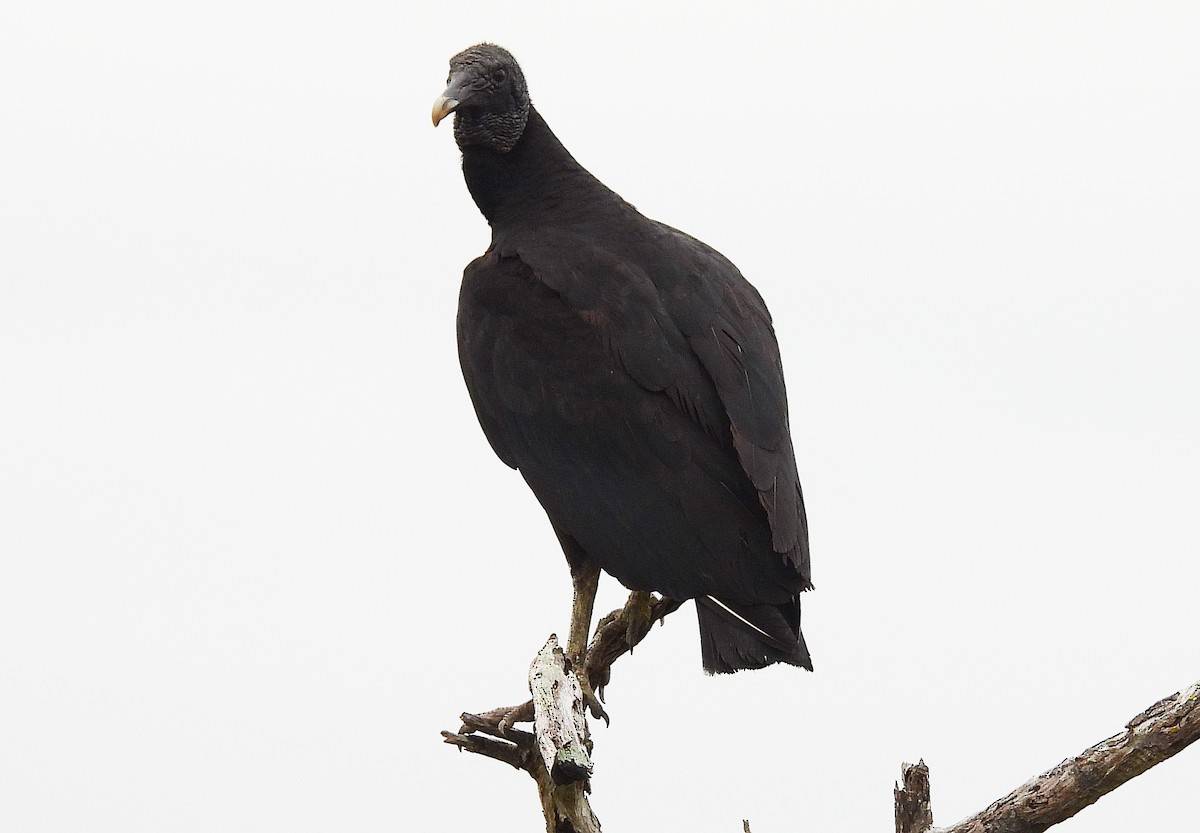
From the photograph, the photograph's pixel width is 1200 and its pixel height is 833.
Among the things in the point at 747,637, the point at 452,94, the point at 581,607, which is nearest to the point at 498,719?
the point at 581,607

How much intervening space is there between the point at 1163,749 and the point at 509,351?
226 cm

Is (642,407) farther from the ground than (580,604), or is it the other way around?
(642,407)

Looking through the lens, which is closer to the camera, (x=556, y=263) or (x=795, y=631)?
(x=795, y=631)

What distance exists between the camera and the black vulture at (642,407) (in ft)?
14.5

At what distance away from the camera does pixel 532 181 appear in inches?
209

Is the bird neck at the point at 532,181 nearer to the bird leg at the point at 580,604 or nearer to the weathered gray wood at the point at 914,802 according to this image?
the bird leg at the point at 580,604

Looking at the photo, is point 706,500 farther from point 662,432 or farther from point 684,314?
point 684,314

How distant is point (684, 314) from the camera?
4.73 metres

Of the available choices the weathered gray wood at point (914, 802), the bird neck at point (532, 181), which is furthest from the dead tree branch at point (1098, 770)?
the bird neck at point (532, 181)

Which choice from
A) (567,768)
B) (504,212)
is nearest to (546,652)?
(567,768)

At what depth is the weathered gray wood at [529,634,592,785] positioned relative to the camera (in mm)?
3775

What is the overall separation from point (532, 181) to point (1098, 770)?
2.77 meters

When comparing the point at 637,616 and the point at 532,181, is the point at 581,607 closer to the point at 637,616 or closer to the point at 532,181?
the point at 637,616

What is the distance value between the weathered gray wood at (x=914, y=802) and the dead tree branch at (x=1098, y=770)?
26 cm
